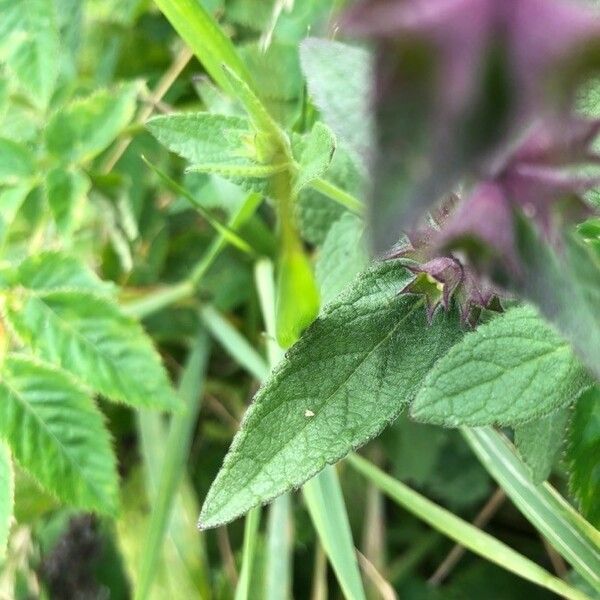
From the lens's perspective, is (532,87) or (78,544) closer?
(532,87)

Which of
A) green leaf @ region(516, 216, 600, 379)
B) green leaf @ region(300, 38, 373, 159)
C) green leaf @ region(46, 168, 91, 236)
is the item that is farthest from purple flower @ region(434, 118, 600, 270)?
green leaf @ region(46, 168, 91, 236)

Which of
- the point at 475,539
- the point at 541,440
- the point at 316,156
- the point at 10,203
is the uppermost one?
the point at 10,203

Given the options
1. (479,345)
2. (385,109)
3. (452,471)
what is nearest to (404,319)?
(479,345)

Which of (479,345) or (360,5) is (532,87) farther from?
(479,345)

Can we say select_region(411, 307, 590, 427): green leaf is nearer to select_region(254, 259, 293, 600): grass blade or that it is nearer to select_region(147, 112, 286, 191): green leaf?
select_region(147, 112, 286, 191): green leaf

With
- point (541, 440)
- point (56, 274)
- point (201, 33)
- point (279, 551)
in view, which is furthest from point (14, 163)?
point (541, 440)

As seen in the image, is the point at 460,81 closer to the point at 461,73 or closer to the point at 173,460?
the point at 461,73
